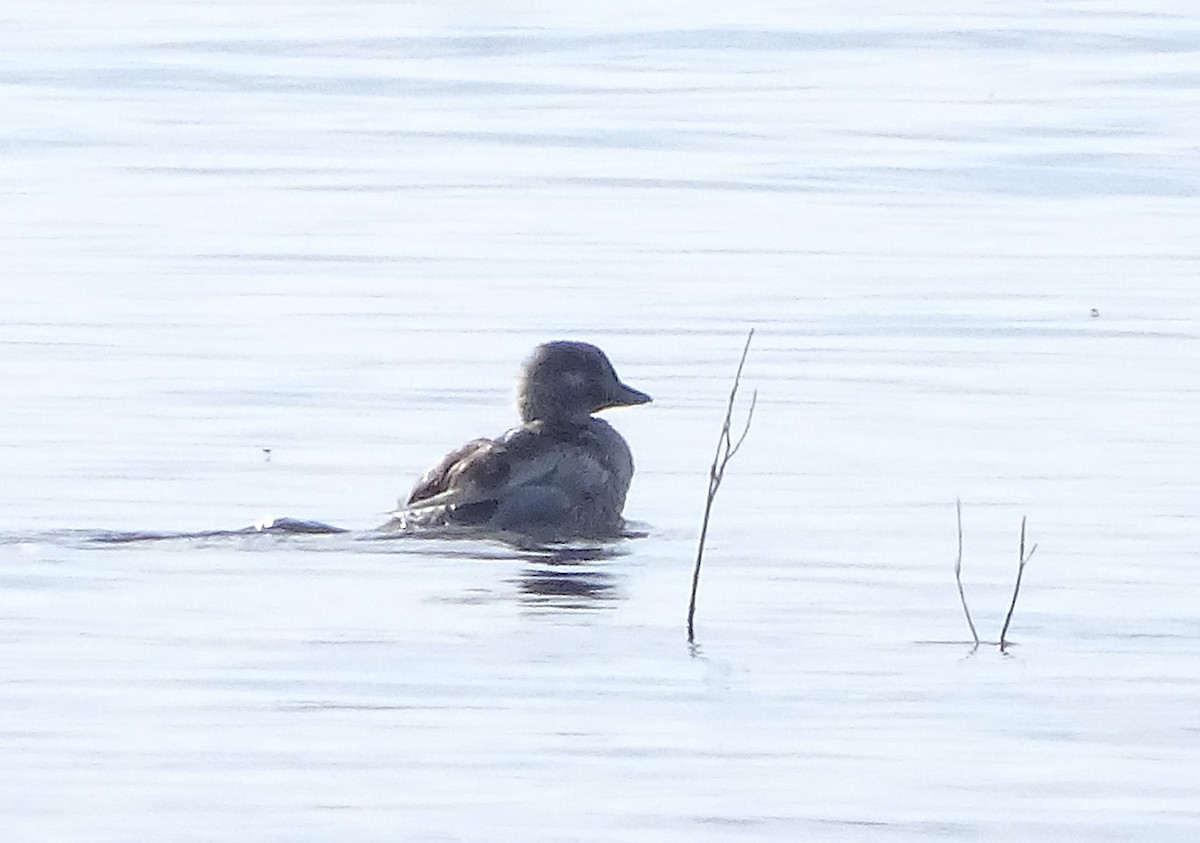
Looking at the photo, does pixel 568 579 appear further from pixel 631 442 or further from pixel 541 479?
pixel 631 442

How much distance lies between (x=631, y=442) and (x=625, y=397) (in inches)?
24.8

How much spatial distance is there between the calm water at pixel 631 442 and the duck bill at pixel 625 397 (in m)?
0.24

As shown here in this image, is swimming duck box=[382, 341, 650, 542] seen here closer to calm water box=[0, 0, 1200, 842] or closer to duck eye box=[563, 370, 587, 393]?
duck eye box=[563, 370, 587, 393]

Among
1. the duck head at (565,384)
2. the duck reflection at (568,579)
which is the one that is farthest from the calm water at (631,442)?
the duck head at (565,384)

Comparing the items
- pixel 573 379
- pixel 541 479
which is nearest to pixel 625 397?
pixel 573 379

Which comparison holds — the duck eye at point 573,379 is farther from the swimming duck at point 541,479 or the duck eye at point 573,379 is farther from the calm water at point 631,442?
the calm water at point 631,442

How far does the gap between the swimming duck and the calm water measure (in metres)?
0.20

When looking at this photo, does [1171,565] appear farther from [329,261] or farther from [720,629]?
[329,261]

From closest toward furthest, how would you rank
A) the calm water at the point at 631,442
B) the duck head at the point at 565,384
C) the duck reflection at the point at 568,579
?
the calm water at the point at 631,442, the duck reflection at the point at 568,579, the duck head at the point at 565,384

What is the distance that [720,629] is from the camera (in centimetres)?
948

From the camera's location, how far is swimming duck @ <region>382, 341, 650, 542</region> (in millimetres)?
11527

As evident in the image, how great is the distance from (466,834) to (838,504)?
179 inches

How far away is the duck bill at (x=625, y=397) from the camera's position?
506 inches

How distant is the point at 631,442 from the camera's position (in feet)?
44.2
